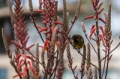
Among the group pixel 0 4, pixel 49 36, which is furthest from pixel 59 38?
pixel 0 4

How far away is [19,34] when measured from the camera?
29.8 inches

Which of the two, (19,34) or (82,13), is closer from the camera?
(19,34)

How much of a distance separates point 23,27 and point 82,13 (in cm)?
1130

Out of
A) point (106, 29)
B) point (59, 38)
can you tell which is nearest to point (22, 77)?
point (59, 38)

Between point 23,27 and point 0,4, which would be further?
point 0,4

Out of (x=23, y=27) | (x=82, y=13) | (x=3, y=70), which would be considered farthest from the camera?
(x=3, y=70)

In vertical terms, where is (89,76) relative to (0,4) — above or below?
below

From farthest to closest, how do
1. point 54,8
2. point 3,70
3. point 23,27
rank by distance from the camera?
1. point 3,70
2. point 54,8
3. point 23,27

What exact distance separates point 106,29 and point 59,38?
166 millimetres

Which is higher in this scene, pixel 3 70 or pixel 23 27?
pixel 23 27

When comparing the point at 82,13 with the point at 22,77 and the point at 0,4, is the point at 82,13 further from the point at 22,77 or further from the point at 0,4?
the point at 22,77

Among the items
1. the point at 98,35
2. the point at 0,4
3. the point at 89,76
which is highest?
the point at 0,4

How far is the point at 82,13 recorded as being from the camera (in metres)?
12.0

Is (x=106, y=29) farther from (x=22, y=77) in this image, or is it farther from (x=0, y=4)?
(x=0, y=4)
